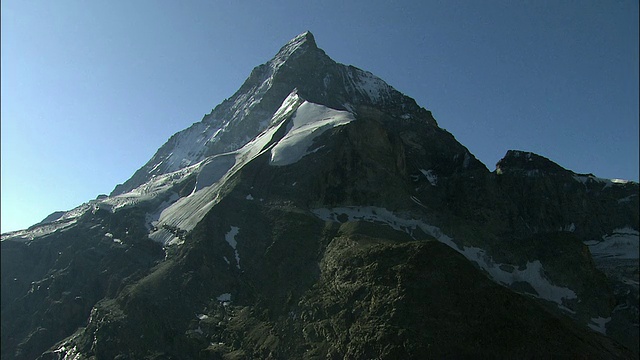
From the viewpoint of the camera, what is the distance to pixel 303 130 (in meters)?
130

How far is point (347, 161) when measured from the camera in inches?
4510

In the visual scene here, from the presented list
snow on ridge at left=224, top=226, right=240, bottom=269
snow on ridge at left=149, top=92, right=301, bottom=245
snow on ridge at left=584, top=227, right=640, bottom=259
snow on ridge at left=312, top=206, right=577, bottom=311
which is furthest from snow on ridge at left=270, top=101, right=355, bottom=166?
snow on ridge at left=584, top=227, right=640, bottom=259

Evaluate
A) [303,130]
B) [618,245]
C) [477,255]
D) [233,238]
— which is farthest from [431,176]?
[618,245]

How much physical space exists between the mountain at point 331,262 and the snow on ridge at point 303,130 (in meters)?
0.57

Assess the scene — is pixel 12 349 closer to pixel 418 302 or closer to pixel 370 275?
pixel 370 275

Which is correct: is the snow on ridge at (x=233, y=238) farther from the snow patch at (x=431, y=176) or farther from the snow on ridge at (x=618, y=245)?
the snow on ridge at (x=618, y=245)

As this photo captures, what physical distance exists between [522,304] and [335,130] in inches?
2679

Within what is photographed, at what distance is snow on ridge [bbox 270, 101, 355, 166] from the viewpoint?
4713 inches

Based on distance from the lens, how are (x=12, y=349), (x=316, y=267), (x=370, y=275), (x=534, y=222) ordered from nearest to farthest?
(x=370, y=275), (x=316, y=267), (x=12, y=349), (x=534, y=222)

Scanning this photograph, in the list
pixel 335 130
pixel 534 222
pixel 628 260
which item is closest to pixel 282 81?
pixel 335 130

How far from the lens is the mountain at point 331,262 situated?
6106cm

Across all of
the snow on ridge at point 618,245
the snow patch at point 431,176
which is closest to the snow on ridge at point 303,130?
the snow patch at point 431,176

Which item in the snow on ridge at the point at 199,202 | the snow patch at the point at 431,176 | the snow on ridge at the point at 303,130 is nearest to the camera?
the snow on ridge at the point at 199,202

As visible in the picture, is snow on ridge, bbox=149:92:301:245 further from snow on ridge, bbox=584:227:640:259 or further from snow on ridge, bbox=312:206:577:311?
snow on ridge, bbox=584:227:640:259
